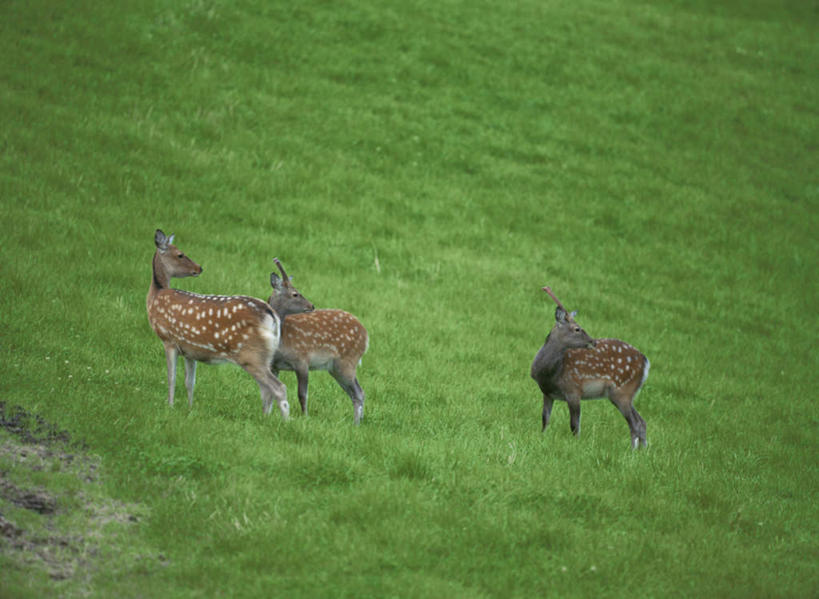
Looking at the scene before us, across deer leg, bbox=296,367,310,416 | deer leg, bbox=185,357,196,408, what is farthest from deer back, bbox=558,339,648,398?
deer leg, bbox=185,357,196,408

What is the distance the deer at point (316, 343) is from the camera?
9.03 m

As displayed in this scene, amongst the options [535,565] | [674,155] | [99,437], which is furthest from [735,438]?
[674,155]

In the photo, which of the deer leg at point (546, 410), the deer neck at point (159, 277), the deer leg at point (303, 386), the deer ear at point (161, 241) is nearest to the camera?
the deer leg at point (303, 386)

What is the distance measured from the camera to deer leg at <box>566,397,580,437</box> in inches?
384

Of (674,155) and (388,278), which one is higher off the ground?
(674,155)

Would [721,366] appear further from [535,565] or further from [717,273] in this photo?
[535,565]

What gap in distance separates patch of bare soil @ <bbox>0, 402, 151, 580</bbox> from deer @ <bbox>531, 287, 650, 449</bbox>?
499 cm

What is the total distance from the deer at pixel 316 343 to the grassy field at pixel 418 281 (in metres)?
0.42

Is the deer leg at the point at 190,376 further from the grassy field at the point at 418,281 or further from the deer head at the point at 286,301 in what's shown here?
the deer head at the point at 286,301

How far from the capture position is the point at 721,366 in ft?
45.9

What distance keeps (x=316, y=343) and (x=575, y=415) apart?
3106 millimetres

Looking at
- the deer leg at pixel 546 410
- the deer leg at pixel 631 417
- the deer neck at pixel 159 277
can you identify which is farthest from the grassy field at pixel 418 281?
the deer neck at pixel 159 277

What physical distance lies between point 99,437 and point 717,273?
45.0ft

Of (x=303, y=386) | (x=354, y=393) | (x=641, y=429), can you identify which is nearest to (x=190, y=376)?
(x=303, y=386)
